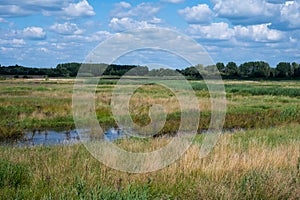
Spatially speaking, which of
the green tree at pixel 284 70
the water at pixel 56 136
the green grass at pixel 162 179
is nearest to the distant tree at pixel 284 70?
the green tree at pixel 284 70

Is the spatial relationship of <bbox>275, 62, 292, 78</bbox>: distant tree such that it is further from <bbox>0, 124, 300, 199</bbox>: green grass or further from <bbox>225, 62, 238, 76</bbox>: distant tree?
<bbox>0, 124, 300, 199</bbox>: green grass

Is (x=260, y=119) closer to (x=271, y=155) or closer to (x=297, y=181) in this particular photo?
(x=271, y=155)

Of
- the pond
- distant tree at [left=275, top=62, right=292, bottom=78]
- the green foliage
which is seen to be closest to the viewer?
the green foliage

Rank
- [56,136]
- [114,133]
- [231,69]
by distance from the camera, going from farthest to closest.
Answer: [231,69] < [114,133] < [56,136]

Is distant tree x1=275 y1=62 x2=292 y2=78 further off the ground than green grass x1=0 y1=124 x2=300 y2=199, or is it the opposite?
distant tree x1=275 y1=62 x2=292 y2=78

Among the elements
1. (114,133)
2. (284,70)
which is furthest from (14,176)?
(284,70)

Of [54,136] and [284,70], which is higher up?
[284,70]

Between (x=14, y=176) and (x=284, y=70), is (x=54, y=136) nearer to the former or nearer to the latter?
(x=14, y=176)

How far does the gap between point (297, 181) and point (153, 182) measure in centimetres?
264

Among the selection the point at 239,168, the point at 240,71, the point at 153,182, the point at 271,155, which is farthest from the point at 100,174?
the point at 240,71

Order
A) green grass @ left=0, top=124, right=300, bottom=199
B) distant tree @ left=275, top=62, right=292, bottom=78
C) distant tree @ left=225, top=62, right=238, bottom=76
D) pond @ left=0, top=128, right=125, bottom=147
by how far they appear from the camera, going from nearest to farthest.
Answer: green grass @ left=0, top=124, right=300, bottom=199 → pond @ left=0, top=128, right=125, bottom=147 → distant tree @ left=225, top=62, right=238, bottom=76 → distant tree @ left=275, top=62, right=292, bottom=78

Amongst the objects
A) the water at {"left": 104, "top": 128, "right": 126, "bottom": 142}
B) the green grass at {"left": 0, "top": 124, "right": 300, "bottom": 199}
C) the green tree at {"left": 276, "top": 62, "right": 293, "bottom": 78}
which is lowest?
the water at {"left": 104, "top": 128, "right": 126, "bottom": 142}

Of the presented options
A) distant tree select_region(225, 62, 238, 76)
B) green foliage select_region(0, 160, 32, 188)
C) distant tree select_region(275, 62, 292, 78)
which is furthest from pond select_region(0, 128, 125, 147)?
distant tree select_region(275, 62, 292, 78)

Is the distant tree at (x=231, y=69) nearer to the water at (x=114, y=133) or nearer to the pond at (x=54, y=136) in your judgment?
the water at (x=114, y=133)
